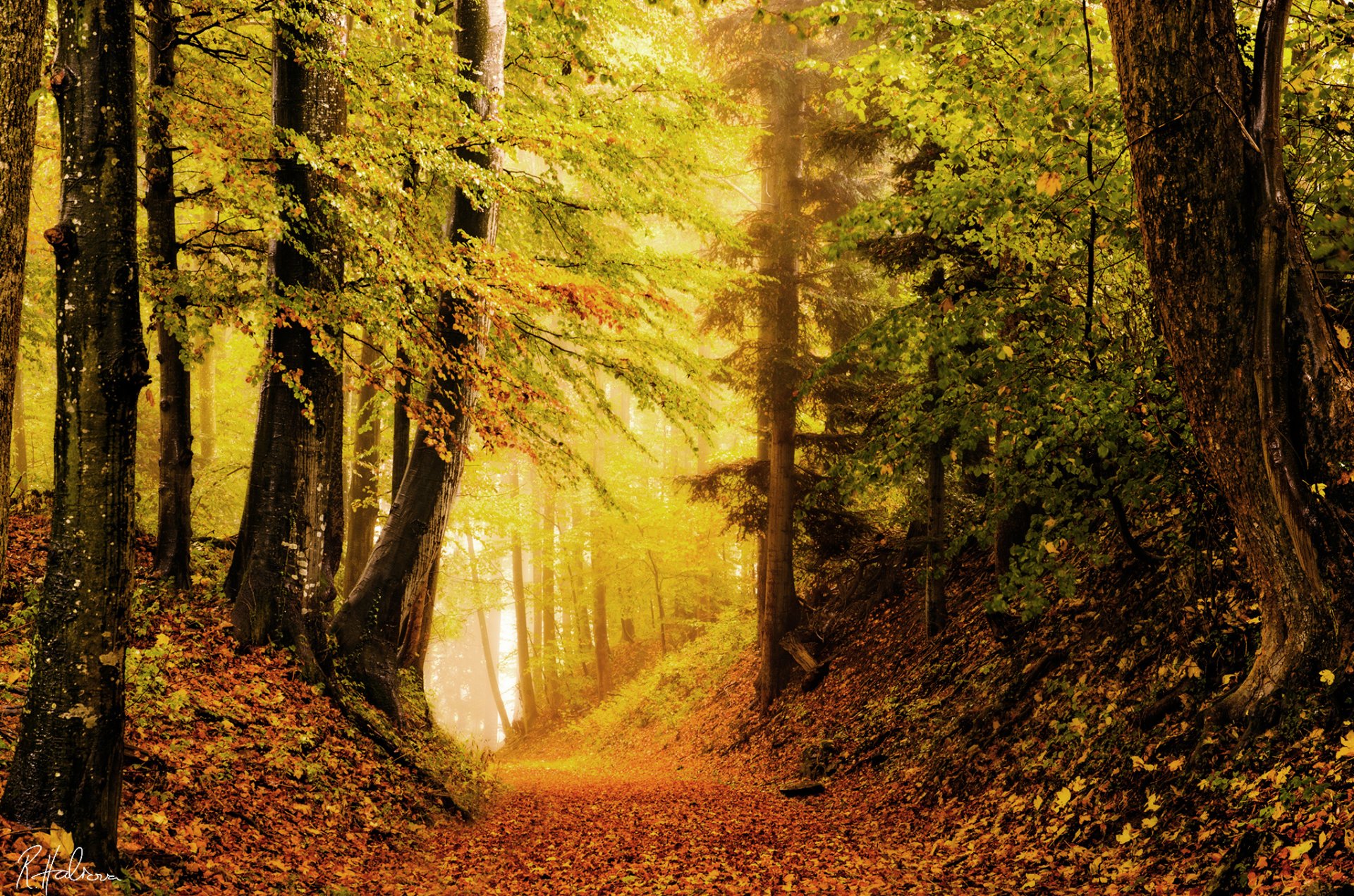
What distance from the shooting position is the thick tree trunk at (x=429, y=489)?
8398mm

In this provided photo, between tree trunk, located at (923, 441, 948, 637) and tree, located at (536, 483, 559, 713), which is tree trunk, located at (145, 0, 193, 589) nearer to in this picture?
tree trunk, located at (923, 441, 948, 637)

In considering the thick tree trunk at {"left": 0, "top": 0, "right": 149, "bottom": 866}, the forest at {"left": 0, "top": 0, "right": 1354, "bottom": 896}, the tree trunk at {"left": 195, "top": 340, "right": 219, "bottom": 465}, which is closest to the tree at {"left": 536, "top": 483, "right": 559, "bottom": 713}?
the tree trunk at {"left": 195, "top": 340, "right": 219, "bottom": 465}

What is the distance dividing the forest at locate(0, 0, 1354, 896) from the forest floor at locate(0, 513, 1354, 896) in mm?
42

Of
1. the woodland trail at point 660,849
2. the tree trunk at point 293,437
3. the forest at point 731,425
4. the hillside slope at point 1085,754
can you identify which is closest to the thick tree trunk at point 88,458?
the forest at point 731,425

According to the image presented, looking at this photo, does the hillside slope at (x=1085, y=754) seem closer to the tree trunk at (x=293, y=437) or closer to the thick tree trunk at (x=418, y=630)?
the thick tree trunk at (x=418, y=630)

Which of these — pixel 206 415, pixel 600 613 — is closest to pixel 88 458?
pixel 206 415

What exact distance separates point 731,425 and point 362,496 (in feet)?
20.9

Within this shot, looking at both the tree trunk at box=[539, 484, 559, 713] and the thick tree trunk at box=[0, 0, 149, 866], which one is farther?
the tree trunk at box=[539, 484, 559, 713]

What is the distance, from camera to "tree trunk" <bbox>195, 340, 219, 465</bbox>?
56.1 ft

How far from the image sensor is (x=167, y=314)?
22.5ft

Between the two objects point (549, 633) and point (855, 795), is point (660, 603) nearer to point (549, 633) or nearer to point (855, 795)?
point (549, 633)

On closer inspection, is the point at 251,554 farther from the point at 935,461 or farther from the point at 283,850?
the point at 935,461

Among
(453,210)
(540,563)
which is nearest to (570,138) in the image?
(453,210)

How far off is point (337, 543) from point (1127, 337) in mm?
7760
